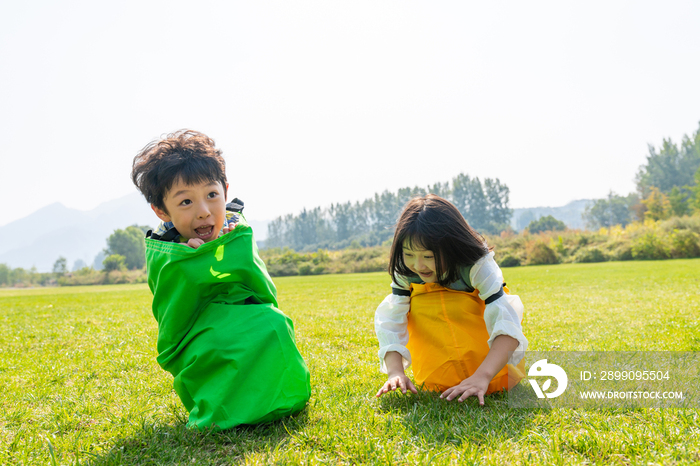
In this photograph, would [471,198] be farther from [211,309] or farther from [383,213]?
[211,309]

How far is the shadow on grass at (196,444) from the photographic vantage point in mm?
1828

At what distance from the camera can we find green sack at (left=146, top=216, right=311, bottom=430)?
6.74 feet

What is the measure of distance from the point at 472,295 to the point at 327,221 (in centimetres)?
10260

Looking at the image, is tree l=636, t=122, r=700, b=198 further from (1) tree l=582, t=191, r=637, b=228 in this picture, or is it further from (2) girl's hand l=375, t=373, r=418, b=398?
(2) girl's hand l=375, t=373, r=418, b=398

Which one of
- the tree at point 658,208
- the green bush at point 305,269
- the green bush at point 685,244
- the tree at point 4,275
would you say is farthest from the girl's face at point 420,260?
the tree at point 4,275

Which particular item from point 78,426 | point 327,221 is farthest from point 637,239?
point 327,221

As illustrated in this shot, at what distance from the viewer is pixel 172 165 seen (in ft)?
7.79

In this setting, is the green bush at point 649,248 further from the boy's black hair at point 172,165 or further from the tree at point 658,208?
the boy's black hair at point 172,165

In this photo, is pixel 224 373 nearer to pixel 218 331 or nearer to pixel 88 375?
pixel 218 331

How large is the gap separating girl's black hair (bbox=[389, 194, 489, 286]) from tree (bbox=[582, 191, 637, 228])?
98.5 m

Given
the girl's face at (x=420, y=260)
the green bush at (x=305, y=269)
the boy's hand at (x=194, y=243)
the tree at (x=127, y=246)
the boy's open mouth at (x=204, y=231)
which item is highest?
the tree at (x=127, y=246)

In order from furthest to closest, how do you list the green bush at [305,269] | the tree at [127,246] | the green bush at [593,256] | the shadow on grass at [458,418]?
the tree at [127,246]
the green bush at [305,269]
the green bush at [593,256]
the shadow on grass at [458,418]

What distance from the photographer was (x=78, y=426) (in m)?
2.38

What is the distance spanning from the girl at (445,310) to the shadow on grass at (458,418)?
0.10 meters
